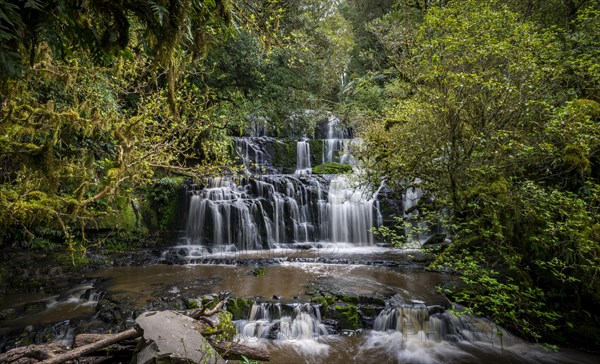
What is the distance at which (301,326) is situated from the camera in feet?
20.2

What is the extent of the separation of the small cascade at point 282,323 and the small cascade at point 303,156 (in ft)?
35.6

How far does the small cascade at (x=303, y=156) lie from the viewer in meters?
17.0

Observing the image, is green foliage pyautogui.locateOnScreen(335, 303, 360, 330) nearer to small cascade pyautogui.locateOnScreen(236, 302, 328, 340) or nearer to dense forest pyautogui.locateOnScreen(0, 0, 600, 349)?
small cascade pyautogui.locateOnScreen(236, 302, 328, 340)

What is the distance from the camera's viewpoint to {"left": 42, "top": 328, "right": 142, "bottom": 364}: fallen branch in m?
2.73

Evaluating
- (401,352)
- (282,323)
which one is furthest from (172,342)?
(401,352)

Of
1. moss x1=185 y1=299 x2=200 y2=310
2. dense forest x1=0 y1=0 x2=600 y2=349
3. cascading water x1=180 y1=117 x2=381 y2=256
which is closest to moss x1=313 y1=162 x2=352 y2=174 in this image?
cascading water x1=180 y1=117 x2=381 y2=256

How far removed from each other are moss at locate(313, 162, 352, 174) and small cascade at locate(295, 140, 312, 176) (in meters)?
0.95

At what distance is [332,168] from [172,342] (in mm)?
13252

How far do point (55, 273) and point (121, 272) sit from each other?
67.6 inches

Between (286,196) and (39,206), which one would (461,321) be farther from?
(286,196)

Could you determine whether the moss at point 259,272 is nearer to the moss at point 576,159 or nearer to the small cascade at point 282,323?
the small cascade at point 282,323

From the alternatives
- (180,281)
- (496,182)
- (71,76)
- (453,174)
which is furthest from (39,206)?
(496,182)

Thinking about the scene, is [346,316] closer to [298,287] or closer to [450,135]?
[298,287]

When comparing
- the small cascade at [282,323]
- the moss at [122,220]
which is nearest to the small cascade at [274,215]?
the moss at [122,220]
